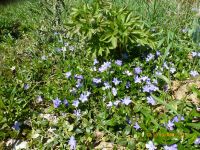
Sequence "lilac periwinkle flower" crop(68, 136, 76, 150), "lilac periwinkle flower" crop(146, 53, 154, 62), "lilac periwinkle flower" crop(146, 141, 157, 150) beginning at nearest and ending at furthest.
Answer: "lilac periwinkle flower" crop(146, 141, 157, 150)
"lilac periwinkle flower" crop(68, 136, 76, 150)
"lilac periwinkle flower" crop(146, 53, 154, 62)

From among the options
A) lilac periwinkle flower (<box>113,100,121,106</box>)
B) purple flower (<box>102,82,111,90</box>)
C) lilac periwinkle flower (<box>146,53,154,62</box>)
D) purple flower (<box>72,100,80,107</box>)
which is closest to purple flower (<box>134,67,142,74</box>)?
lilac periwinkle flower (<box>146,53,154,62</box>)

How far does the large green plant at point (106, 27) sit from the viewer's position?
9.98ft

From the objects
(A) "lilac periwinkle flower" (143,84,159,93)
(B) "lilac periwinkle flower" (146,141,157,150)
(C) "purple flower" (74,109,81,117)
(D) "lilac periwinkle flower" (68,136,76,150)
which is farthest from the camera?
(A) "lilac periwinkle flower" (143,84,159,93)

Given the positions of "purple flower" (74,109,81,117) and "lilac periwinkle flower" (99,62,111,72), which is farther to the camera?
"lilac periwinkle flower" (99,62,111,72)

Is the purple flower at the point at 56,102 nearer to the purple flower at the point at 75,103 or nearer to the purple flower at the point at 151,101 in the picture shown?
the purple flower at the point at 75,103

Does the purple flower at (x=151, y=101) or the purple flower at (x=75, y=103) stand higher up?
the purple flower at (x=75, y=103)

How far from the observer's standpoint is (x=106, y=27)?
3076 mm

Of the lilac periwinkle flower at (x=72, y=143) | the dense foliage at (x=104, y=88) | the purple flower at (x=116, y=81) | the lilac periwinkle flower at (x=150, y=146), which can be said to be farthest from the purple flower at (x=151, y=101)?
the lilac periwinkle flower at (x=72, y=143)

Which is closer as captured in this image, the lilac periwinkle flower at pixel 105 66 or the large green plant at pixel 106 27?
the large green plant at pixel 106 27

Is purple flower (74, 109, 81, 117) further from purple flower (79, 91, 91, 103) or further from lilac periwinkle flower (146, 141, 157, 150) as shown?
lilac periwinkle flower (146, 141, 157, 150)

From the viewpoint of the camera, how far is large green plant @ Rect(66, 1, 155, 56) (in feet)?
9.98

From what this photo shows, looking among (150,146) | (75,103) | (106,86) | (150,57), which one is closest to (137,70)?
(150,57)

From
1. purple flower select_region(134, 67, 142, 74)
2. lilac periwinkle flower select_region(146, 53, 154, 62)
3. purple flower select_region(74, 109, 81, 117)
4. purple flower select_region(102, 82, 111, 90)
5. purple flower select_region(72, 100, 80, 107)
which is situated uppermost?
lilac periwinkle flower select_region(146, 53, 154, 62)

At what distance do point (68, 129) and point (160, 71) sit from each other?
1.11m
